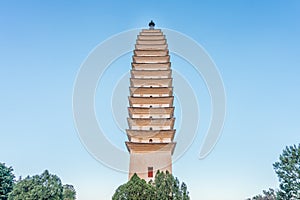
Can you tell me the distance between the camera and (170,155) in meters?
23.8

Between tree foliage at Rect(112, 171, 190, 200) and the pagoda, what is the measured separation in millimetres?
5949

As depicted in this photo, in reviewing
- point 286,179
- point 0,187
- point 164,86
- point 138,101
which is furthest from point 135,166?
point 286,179

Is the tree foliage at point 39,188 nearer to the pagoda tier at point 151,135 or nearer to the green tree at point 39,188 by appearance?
the green tree at point 39,188

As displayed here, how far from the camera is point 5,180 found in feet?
71.7

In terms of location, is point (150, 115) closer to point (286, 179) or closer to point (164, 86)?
point (164, 86)

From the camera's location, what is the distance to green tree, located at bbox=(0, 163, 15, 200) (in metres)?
21.2

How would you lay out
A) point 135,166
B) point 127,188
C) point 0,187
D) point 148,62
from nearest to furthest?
point 127,188 < point 0,187 < point 135,166 < point 148,62

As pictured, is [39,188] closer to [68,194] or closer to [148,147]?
[68,194]

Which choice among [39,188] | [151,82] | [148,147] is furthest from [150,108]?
[39,188]

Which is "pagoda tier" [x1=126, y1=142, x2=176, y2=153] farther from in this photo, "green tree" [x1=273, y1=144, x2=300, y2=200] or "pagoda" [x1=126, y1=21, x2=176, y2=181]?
"green tree" [x1=273, y1=144, x2=300, y2=200]

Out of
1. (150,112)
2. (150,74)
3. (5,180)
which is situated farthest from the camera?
(150,74)

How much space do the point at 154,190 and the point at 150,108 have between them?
10073 mm

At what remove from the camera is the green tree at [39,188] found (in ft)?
56.2

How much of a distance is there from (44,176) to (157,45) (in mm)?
16200
